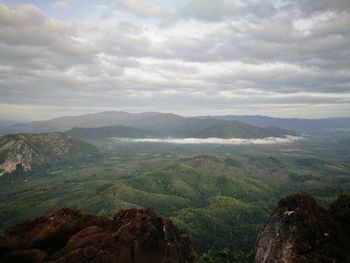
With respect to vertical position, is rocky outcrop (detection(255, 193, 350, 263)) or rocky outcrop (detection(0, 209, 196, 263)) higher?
rocky outcrop (detection(255, 193, 350, 263))

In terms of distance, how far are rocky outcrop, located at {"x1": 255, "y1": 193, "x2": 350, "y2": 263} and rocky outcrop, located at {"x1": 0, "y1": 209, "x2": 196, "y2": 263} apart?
28.4 meters

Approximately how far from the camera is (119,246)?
85.2 meters

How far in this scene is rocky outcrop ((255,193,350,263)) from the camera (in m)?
68.2

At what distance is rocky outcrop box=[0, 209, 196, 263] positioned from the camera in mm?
80188

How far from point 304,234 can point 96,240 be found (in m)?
52.7

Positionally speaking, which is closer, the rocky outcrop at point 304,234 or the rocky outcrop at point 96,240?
the rocky outcrop at point 304,234

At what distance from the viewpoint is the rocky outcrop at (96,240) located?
80.2 metres

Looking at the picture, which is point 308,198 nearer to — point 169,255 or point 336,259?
point 336,259

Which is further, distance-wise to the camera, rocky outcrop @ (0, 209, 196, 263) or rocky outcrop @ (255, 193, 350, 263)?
rocky outcrop @ (0, 209, 196, 263)

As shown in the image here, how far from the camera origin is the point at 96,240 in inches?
3442

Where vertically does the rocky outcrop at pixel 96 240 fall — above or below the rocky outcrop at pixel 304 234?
below

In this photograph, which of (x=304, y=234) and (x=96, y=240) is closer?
(x=304, y=234)

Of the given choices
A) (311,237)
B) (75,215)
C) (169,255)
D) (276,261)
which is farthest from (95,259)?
(311,237)

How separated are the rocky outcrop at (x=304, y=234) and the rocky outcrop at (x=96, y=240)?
28389 millimetres
